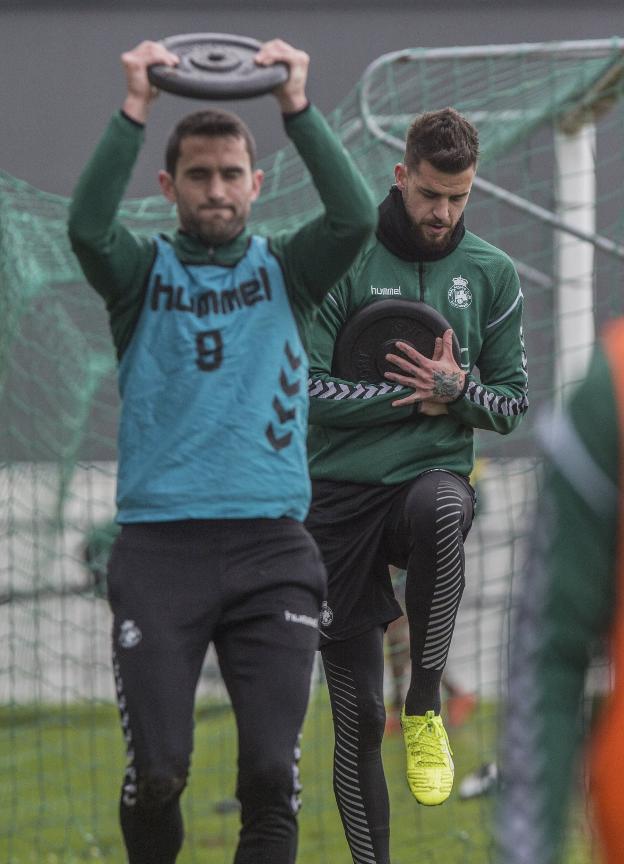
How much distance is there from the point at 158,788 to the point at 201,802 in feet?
15.0

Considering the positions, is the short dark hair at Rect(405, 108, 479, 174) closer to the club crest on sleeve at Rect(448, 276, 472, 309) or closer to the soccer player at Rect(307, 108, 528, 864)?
the soccer player at Rect(307, 108, 528, 864)

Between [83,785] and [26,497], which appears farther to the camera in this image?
[26,497]

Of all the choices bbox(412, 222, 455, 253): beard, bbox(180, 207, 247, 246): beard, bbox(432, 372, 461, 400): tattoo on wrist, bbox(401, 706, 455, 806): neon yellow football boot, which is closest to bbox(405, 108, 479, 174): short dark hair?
bbox(412, 222, 455, 253): beard

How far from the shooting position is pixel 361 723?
4.79m

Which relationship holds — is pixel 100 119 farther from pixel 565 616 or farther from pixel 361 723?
pixel 565 616

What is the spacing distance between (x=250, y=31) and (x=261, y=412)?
9.03 meters

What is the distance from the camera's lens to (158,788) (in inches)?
143

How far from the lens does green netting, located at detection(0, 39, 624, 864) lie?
699cm

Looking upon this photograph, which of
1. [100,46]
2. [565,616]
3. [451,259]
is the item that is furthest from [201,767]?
[565,616]

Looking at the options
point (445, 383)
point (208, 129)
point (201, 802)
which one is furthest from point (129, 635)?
point (201, 802)

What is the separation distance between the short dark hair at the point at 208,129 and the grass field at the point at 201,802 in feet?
11.8

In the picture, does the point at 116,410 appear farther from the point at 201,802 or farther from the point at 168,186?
the point at 168,186

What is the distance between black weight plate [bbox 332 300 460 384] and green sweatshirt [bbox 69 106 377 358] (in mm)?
731

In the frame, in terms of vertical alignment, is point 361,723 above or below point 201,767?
above
